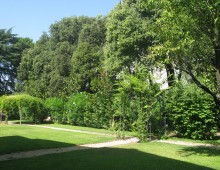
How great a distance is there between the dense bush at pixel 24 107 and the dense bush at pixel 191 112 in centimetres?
1382

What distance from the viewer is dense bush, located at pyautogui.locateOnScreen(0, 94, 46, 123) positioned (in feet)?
89.6

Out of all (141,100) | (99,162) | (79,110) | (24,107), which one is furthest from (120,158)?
(24,107)

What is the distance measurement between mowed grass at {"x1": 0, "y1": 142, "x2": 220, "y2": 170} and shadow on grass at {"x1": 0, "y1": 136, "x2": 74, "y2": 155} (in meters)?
1.80

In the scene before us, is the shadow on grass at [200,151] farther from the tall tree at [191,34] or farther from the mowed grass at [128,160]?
the tall tree at [191,34]

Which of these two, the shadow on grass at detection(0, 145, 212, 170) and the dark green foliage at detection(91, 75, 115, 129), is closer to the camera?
the shadow on grass at detection(0, 145, 212, 170)

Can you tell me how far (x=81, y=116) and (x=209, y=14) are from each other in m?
15.7

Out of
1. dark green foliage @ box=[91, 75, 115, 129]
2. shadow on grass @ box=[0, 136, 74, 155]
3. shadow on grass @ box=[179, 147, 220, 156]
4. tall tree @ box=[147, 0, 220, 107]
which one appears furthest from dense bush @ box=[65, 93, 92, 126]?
tall tree @ box=[147, 0, 220, 107]

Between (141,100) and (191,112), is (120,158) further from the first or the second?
(191,112)

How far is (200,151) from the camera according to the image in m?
12.6

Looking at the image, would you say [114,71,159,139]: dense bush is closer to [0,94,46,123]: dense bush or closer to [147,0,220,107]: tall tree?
[147,0,220,107]: tall tree

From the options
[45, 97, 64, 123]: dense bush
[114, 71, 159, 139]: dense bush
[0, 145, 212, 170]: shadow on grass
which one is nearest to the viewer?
[0, 145, 212, 170]: shadow on grass

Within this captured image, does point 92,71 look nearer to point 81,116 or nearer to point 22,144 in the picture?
point 81,116

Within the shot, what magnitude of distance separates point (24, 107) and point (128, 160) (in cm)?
1848

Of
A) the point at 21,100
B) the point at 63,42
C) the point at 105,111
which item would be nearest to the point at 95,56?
the point at 63,42
